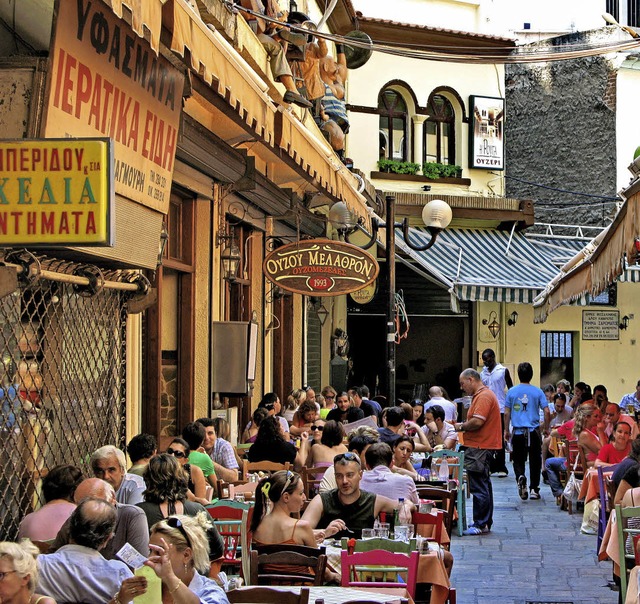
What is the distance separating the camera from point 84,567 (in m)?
5.48

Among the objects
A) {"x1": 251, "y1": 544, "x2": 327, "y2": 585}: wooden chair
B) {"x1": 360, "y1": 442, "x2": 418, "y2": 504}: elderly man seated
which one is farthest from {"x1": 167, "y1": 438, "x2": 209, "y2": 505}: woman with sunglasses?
{"x1": 251, "y1": 544, "x2": 327, "y2": 585}: wooden chair

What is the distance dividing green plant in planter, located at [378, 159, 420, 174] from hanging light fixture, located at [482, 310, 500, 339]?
3.95m

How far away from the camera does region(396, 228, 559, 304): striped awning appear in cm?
2331

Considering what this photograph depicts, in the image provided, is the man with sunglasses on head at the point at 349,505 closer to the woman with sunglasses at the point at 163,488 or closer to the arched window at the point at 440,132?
the woman with sunglasses at the point at 163,488

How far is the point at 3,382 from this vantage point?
6.85m

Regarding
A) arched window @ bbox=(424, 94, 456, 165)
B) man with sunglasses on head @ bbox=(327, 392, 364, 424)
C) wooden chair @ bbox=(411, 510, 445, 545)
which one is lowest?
wooden chair @ bbox=(411, 510, 445, 545)

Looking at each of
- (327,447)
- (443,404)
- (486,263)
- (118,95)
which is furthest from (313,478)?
(486,263)

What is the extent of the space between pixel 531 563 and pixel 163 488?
516cm

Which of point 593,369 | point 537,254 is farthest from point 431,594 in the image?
point 593,369

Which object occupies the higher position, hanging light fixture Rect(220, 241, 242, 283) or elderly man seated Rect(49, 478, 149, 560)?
hanging light fixture Rect(220, 241, 242, 283)

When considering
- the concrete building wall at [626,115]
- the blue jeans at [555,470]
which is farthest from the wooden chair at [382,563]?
the concrete building wall at [626,115]

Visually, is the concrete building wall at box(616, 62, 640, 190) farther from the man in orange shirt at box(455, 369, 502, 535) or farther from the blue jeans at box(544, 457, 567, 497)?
the man in orange shirt at box(455, 369, 502, 535)

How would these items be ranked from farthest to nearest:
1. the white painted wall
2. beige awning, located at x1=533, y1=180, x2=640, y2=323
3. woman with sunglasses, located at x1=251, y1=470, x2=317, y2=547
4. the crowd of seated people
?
the white painted wall < beige awning, located at x1=533, y1=180, x2=640, y2=323 < woman with sunglasses, located at x1=251, y1=470, x2=317, y2=547 < the crowd of seated people

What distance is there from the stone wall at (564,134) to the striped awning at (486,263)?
269cm
